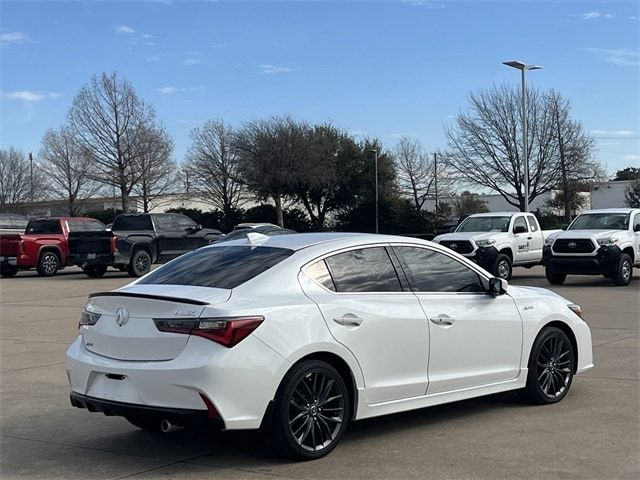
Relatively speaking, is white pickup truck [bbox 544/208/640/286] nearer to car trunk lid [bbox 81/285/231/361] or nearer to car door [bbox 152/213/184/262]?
car door [bbox 152/213/184/262]

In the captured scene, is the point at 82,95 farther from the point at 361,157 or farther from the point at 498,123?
the point at 498,123

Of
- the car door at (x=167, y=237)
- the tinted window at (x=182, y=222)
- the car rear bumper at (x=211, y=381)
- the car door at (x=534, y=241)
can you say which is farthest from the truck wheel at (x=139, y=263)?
the car rear bumper at (x=211, y=381)

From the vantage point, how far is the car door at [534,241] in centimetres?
2291

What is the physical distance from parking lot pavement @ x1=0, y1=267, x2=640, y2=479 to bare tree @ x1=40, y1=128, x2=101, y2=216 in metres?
48.9

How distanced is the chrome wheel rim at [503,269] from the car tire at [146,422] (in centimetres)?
1632

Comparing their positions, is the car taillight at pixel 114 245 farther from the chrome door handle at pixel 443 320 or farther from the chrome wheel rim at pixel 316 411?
the chrome wheel rim at pixel 316 411

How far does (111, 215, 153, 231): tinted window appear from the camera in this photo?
26109 millimetres

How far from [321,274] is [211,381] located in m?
1.28

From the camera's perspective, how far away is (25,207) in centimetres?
6806

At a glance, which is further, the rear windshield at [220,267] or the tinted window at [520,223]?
the tinted window at [520,223]

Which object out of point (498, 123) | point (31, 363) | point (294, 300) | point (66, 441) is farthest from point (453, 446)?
point (498, 123)

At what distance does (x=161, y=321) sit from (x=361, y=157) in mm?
57123

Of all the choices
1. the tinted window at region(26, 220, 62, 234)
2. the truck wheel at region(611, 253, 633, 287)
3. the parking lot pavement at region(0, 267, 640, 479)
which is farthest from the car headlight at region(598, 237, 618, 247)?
the tinted window at region(26, 220, 62, 234)

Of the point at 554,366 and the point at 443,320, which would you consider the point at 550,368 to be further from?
the point at 443,320
